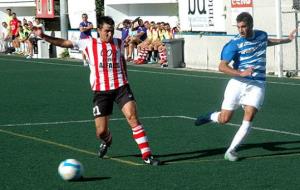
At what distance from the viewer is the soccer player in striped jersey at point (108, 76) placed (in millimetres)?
11930

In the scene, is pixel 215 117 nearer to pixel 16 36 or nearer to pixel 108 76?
pixel 108 76

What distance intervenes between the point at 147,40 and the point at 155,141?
21448mm

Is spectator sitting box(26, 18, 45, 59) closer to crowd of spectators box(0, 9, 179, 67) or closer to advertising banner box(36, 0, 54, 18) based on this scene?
advertising banner box(36, 0, 54, 18)

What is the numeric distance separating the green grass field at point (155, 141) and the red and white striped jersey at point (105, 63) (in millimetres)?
1051

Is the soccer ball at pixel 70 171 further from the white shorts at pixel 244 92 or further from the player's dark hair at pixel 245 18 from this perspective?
the player's dark hair at pixel 245 18

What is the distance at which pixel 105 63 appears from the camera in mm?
12055

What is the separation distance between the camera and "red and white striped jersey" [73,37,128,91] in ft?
39.5

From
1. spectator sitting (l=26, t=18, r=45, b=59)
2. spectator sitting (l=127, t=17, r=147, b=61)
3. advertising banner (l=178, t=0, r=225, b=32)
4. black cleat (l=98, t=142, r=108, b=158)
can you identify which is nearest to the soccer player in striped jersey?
black cleat (l=98, t=142, r=108, b=158)

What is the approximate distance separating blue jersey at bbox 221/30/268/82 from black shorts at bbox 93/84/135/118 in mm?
1395

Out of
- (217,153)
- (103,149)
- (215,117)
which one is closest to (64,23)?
(215,117)

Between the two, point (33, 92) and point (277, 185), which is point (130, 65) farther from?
point (277, 185)

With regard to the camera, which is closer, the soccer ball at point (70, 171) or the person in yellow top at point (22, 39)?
the soccer ball at point (70, 171)

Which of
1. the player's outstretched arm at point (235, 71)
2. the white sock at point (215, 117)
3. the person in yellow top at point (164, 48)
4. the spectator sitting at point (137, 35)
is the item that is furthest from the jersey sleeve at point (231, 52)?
the spectator sitting at point (137, 35)

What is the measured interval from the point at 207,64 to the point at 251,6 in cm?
300
